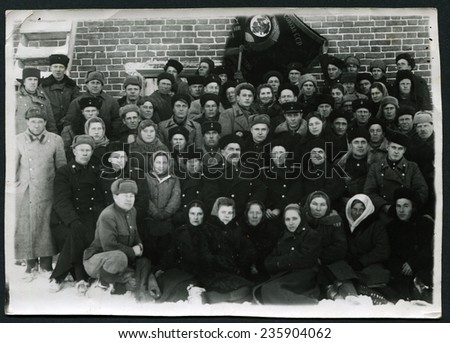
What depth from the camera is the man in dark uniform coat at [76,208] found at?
13.8 ft

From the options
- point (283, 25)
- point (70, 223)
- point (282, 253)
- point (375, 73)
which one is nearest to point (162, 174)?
point (70, 223)

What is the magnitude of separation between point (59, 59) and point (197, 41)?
93cm

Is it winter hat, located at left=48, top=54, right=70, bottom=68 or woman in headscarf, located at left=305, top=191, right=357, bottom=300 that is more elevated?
winter hat, located at left=48, top=54, right=70, bottom=68

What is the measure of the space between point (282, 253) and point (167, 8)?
179 cm

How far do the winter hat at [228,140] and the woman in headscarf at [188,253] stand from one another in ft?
1.33

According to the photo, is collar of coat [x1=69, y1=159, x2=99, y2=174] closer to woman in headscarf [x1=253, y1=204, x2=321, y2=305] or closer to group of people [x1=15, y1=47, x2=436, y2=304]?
group of people [x1=15, y1=47, x2=436, y2=304]

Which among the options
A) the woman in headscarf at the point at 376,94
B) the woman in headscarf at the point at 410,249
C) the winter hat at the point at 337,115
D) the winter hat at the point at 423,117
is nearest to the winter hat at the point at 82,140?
the winter hat at the point at 337,115

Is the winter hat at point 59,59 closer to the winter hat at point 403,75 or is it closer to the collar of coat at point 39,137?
the collar of coat at point 39,137

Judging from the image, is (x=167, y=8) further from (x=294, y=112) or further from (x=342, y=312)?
(x=342, y=312)

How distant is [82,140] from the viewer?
4.21 m

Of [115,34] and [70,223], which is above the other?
[115,34]

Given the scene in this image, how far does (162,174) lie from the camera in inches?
165

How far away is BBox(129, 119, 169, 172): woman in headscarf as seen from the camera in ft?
13.8

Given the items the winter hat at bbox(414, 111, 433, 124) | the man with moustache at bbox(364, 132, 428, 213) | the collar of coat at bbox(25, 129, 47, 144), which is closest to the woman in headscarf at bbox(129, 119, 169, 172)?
the collar of coat at bbox(25, 129, 47, 144)
